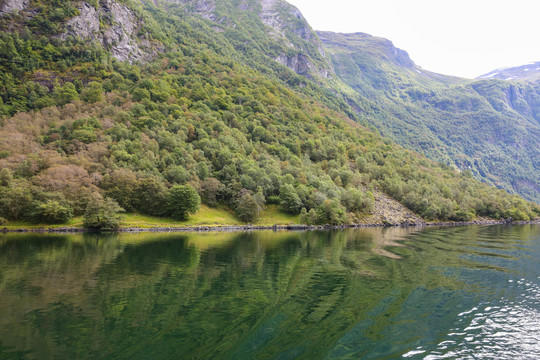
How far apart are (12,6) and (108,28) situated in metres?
43.8

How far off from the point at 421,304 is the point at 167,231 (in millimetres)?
74827

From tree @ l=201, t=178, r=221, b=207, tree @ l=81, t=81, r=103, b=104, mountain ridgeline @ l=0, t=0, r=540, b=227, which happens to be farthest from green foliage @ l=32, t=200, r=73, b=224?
tree @ l=81, t=81, r=103, b=104

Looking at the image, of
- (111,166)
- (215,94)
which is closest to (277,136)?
(215,94)

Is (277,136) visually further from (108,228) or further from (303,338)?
(303,338)

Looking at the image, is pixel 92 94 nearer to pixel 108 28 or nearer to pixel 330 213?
Answer: pixel 108 28

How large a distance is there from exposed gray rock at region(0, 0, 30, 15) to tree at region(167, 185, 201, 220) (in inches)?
5863

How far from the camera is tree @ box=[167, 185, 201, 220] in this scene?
97.1m

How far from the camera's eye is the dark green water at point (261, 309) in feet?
51.7

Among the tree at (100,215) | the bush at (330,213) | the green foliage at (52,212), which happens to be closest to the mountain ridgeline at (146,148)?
the green foliage at (52,212)

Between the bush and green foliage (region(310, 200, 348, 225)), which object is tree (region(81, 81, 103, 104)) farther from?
the bush

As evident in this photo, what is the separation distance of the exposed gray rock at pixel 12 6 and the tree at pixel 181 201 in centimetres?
14891

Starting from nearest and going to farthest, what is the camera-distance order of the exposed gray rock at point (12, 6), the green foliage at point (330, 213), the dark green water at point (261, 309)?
the dark green water at point (261, 309), the green foliage at point (330, 213), the exposed gray rock at point (12, 6)

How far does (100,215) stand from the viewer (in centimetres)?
8094

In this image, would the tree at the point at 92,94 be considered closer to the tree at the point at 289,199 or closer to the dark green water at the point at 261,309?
the tree at the point at 289,199
